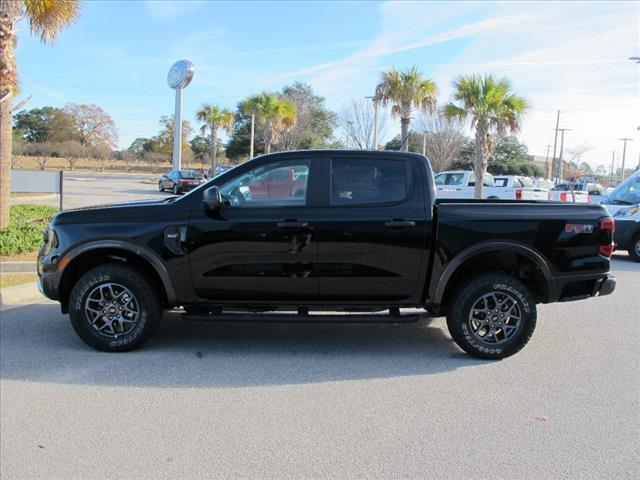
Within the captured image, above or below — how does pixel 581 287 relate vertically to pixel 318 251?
below

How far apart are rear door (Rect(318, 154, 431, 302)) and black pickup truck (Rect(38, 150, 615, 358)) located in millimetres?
11

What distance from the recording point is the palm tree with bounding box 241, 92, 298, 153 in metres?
35.8

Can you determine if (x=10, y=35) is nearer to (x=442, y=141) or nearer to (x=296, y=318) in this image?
(x=296, y=318)

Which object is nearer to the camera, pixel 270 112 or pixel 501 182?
pixel 501 182

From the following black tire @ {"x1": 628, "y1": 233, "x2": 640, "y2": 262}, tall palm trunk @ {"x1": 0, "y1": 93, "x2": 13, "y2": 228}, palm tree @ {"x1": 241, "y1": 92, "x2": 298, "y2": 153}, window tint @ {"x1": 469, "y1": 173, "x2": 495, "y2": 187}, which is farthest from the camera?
palm tree @ {"x1": 241, "y1": 92, "x2": 298, "y2": 153}

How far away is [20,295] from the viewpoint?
7.19 m

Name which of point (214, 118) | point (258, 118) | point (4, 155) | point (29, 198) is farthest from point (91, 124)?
point (4, 155)

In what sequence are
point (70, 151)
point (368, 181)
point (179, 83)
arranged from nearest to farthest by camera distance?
point (368, 181) → point (179, 83) → point (70, 151)

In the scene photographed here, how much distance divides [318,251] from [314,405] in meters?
1.49

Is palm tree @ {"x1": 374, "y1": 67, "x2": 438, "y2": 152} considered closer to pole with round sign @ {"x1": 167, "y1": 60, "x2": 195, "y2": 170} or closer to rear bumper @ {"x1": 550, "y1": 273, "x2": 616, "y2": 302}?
pole with round sign @ {"x1": 167, "y1": 60, "x2": 195, "y2": 170}

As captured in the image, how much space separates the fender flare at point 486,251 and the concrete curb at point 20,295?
5334mm

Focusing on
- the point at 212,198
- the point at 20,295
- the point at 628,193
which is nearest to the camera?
the point at 212,198

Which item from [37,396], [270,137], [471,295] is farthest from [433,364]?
[270,137]

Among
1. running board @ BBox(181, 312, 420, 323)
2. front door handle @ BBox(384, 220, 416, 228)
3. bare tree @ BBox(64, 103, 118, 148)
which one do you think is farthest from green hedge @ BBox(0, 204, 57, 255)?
bare tree @ BBox(64, 103, 118, 148)
